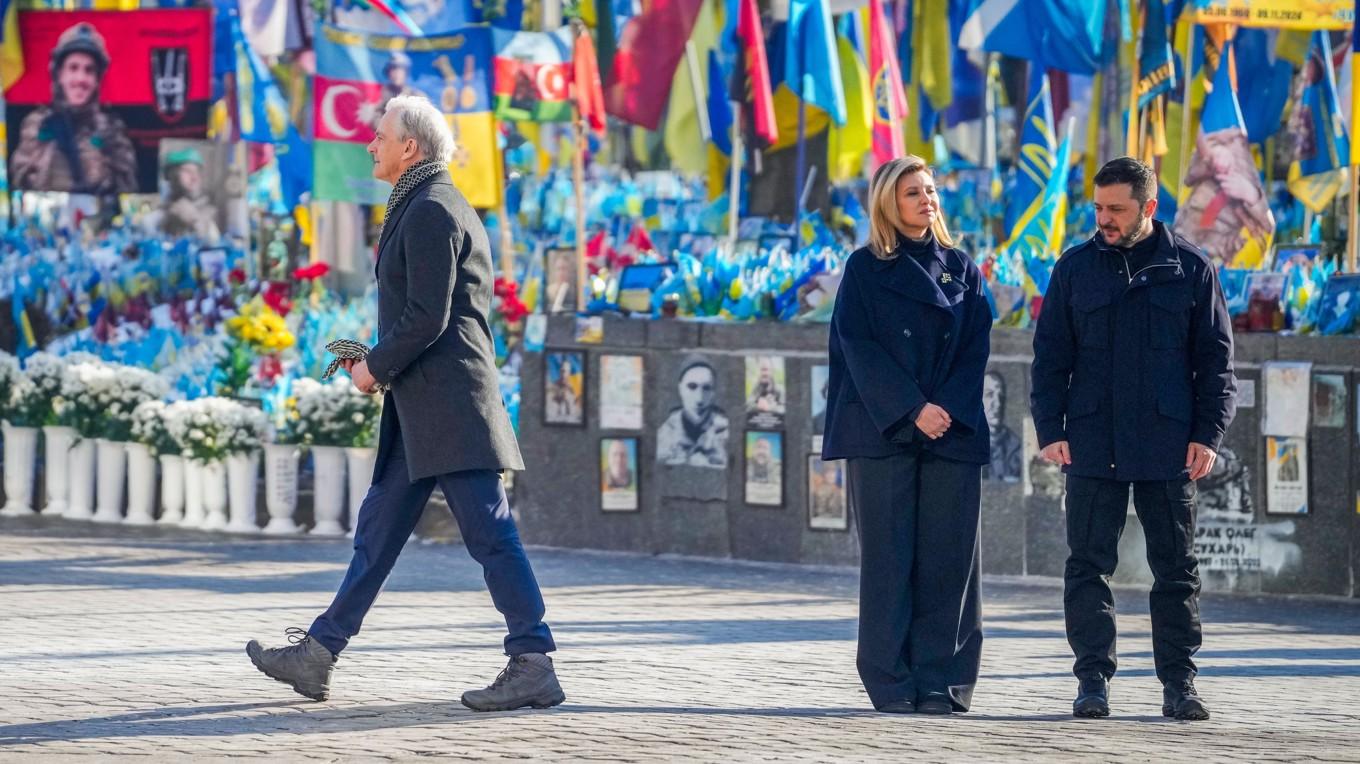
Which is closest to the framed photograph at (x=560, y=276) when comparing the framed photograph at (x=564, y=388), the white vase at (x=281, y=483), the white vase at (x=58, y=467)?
the framed photograph at (x=564, y=388)

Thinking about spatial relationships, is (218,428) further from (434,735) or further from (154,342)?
(434,735)

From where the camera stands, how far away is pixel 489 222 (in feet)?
64.0

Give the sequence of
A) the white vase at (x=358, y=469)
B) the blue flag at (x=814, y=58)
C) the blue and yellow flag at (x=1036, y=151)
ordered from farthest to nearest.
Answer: the blue flag at (x=814, y=58) → the blue and yellow flag at (x=1036, y=151) → the white vase at (x=358, y=469)

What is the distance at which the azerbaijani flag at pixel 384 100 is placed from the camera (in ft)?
50.2

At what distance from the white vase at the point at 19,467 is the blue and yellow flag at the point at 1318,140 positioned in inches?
352

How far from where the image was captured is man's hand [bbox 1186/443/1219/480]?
7.13 meters

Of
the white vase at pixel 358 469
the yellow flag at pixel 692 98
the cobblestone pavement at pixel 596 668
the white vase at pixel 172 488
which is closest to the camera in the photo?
the cobblestone pavement at pixel 596 668

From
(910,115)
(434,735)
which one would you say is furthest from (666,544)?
(910,115)

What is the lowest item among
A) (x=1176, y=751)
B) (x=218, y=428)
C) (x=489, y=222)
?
(x=1176, y=751)

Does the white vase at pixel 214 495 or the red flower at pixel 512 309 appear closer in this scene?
the white vase at pixel 214 495

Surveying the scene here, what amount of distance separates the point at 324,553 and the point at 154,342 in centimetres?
327

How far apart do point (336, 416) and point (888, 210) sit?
261 inches

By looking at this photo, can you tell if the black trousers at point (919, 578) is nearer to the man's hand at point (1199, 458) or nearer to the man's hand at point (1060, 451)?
the man's hand at point (1060, 451)

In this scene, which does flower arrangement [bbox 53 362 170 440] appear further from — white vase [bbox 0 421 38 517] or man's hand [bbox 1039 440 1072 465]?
man's hand [bbox 1039 440 1072 465]
